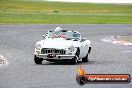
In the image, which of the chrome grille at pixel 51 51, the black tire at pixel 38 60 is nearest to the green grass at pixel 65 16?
the black tire at pixel 38 60

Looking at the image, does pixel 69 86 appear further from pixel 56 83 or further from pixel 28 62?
pixel 28 62

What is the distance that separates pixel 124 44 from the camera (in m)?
37.0

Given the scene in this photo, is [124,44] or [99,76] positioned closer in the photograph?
[99,76]

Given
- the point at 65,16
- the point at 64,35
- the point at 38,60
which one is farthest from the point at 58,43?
the point at 65,16

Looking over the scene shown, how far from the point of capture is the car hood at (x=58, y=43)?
2241cm

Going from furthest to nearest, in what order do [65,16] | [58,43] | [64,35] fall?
1. [65,16]
2. [64,35]
3. [58,43]

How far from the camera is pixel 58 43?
22.6m

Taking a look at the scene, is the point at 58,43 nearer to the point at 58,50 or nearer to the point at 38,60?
the point at 58,50

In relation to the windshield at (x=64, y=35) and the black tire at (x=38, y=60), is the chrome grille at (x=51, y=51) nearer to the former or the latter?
the black tire at (x=38, y=60)

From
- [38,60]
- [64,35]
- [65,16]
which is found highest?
[64,35]

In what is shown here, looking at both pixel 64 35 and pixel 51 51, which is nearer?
pixel 51 51

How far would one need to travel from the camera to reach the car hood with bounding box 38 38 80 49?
22406 mm

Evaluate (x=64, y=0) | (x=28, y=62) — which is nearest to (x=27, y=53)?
(x=28, y=62)

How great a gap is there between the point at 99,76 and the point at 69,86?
461 cm
